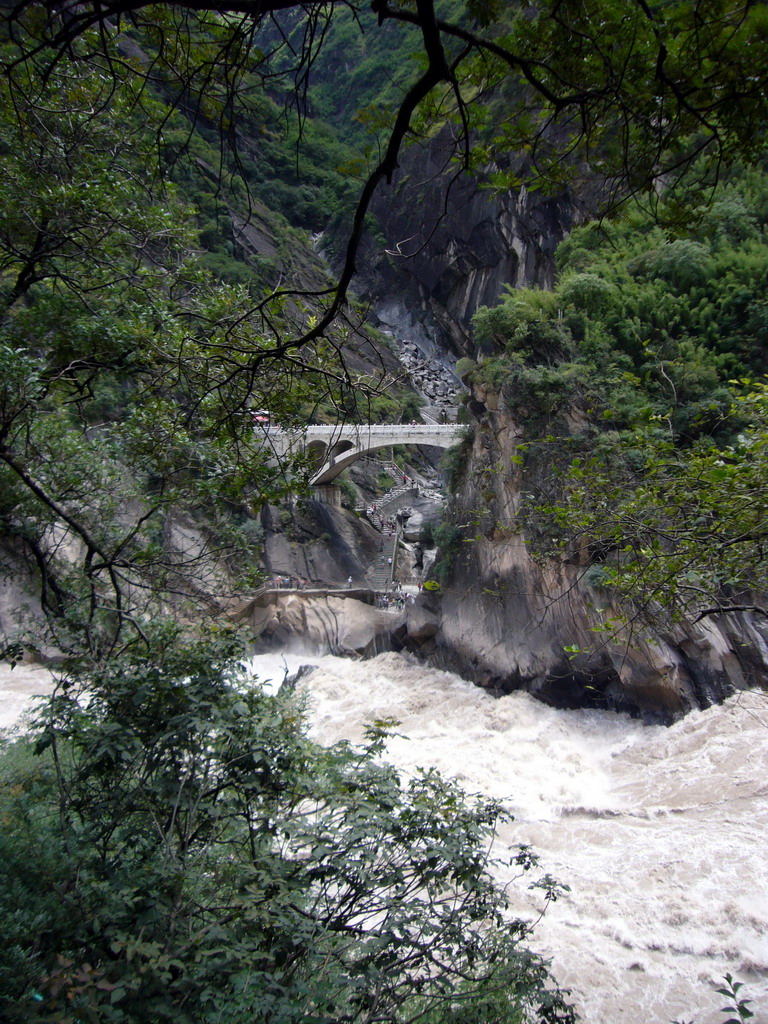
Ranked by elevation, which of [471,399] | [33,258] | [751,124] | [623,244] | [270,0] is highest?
[623,244]

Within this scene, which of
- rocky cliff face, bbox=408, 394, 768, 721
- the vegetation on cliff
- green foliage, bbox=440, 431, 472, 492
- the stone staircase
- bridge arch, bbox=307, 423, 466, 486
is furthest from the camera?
the stone staircase

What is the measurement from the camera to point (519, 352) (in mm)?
12680

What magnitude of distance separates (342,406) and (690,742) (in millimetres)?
9047

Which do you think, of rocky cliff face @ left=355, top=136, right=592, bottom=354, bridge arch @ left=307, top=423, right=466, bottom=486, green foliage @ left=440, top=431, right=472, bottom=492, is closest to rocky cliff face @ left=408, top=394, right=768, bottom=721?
green foliage @ left=440, top=431, right=472, bottom=492

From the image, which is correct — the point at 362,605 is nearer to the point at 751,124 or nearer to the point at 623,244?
the point at 623,244

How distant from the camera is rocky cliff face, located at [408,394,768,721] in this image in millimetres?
9812

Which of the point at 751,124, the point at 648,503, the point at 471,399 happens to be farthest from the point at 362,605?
the point at 751,124

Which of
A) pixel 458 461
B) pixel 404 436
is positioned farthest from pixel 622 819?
pixel 404 436

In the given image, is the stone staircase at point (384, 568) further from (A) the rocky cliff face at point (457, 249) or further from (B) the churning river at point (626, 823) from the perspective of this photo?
(A) the rocky cliff face at point (457, 249)

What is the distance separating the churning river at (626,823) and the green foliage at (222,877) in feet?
3.32

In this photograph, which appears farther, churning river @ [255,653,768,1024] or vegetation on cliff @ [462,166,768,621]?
vegetation on cliff @ [462,166,768,621]

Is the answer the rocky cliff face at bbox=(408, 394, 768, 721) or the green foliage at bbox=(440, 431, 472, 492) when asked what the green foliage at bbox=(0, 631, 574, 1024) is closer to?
the rocky cliff face at bbox=(408, 394, 768, 721)

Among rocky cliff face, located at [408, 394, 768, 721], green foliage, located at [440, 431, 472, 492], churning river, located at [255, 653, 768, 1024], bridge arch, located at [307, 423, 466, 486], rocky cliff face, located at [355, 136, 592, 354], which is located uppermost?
rocky cliff face, located at [355, 136, 592, 354]

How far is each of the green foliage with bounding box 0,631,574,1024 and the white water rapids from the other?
3.38ft
